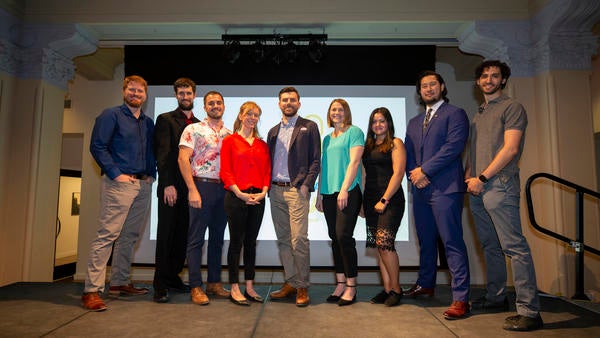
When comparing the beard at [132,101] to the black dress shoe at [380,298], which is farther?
the beard at [132,101]

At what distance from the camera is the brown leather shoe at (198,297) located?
267cm

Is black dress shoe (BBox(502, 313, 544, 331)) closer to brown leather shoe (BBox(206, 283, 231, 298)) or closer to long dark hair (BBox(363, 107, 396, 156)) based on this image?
long dark hair (BBox(363, 107, 396, 156))

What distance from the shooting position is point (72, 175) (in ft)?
21.5

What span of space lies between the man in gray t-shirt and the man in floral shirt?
6.46 ft

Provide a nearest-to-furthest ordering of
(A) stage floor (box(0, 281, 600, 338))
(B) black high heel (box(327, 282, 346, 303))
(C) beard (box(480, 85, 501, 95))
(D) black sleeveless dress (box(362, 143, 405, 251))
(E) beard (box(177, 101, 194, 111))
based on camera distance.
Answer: (A) stage floor (box(0, 281, 600, 338)) → (C) beard (box(480, 85, 501, 95)) → (D) black sleeveless dress (box(362, 143, 405, 251)) → (B) black high heel (box(327, 282, 346, 303)) → (E) beard (box(177, 101, 194, 111))

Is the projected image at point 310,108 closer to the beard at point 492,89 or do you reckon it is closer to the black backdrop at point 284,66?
the black backdrop at point 284,66

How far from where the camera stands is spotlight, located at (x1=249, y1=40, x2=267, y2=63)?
4.38 meters

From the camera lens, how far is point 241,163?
269 cm

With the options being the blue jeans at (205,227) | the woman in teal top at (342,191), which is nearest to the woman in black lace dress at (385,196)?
the woman in teal top at (342,191)

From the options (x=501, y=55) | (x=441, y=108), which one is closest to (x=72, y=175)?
(x=441, y=108)

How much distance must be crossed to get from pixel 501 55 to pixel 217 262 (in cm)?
387

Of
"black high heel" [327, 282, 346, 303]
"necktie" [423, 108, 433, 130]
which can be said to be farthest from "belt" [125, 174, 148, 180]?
"necktie" [423, 108, 433, 130]

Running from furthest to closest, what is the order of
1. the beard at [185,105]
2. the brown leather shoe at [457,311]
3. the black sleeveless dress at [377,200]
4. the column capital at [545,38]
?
the column capital at [545,38] → the beard at [185,105] → the black sleeveless dress at [377,200] → the brown leather shoe at [457,311]

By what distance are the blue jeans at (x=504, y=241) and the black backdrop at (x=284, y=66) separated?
8.73 ft
